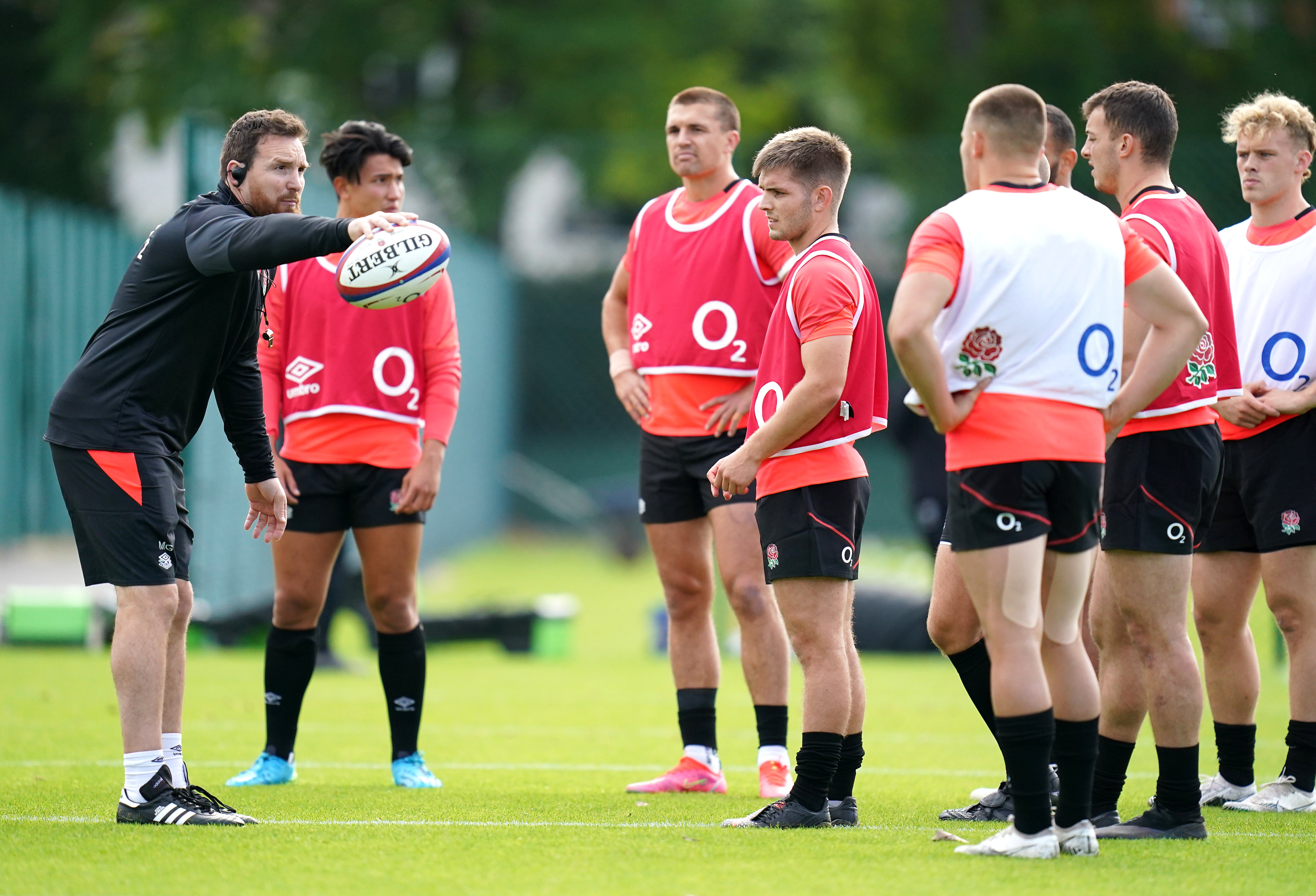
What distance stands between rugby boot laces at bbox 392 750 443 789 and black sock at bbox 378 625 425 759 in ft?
0.08

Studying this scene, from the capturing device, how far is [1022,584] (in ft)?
13.1

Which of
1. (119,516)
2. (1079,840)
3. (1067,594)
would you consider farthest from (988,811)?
(119,516)

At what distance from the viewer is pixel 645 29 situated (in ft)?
81.1

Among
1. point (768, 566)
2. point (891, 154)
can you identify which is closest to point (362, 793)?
point (768, 566)

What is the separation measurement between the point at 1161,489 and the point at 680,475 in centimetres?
193

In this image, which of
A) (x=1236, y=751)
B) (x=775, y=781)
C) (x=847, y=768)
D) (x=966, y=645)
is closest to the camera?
(x=847, y=768)

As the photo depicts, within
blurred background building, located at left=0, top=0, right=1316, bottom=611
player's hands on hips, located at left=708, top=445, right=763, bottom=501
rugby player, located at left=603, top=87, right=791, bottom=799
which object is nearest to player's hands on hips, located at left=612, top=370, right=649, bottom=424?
rugby player, located at left=603, top=87, right=791, bottom=799

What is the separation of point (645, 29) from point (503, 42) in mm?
2417

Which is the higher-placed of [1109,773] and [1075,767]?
[1075,767]

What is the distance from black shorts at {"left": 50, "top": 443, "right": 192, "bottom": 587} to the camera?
15.2ft

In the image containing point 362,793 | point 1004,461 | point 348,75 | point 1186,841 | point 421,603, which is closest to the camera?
point 1004,461

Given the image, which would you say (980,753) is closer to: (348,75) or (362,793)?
(362,793)

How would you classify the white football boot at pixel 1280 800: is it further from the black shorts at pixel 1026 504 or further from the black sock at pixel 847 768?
the black shorts at pixel 1026 504

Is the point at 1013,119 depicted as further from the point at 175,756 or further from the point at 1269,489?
the point at 175,756
